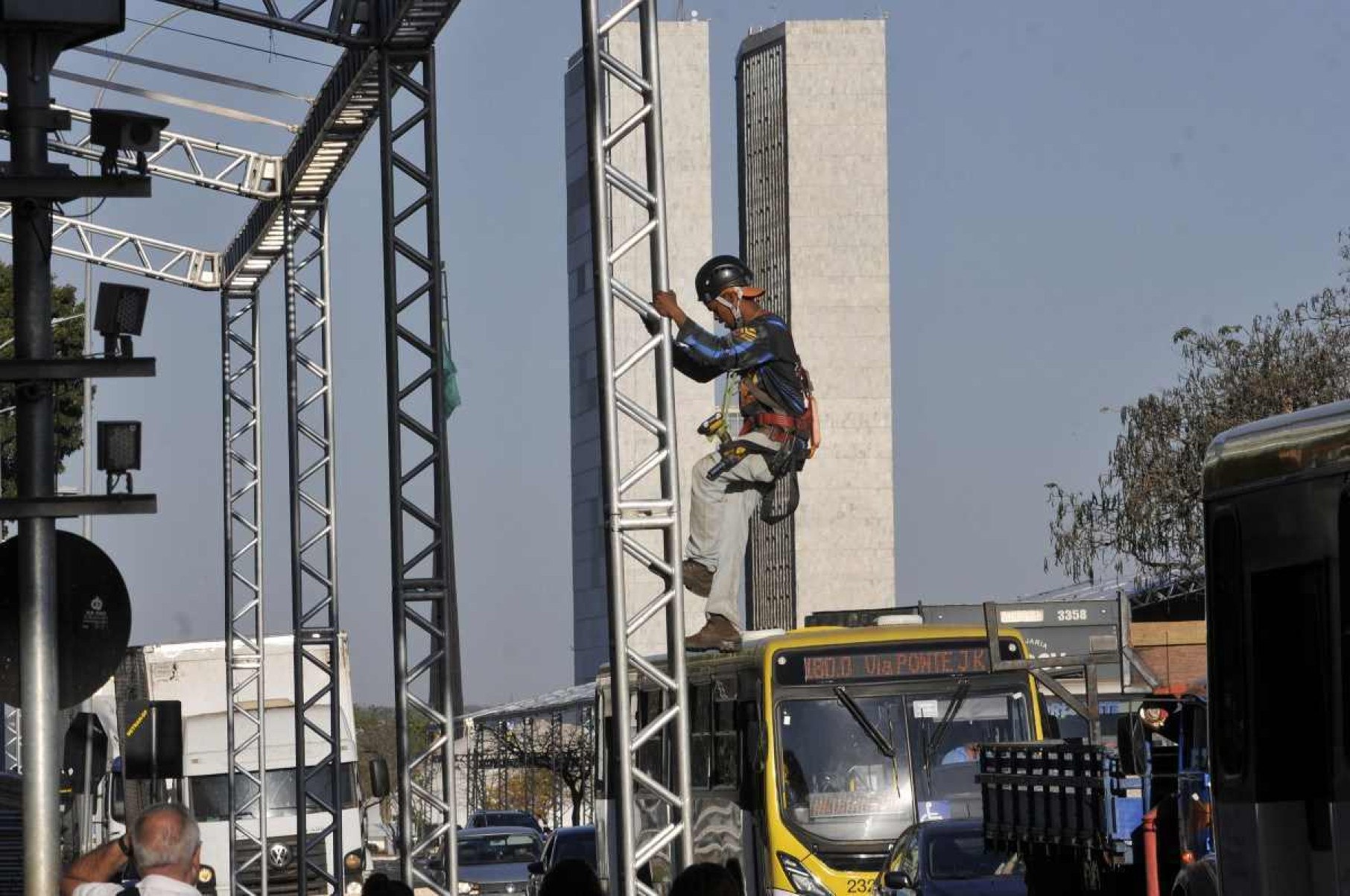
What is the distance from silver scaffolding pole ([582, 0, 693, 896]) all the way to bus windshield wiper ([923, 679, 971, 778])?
573cm

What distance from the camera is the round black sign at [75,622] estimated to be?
884 cm

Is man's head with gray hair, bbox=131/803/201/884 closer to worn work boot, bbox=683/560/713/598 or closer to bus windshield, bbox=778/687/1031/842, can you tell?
worn work boot, bbox=683/560/713/598

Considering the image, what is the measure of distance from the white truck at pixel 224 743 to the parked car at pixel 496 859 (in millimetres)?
1622

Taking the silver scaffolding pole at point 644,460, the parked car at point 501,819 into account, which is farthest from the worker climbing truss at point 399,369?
the parked car at point 501,819

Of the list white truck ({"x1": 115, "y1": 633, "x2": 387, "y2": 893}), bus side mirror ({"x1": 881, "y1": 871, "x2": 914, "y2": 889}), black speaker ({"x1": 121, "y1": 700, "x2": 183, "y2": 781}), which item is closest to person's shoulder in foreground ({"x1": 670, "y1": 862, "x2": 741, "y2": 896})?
black speaker ({"x1": 121, "y1": 700, "x2": 183, "y2": 781})

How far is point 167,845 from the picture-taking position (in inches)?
265

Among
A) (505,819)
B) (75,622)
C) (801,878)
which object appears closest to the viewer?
(75,622)

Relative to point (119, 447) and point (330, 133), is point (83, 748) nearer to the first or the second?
point (119, 447)

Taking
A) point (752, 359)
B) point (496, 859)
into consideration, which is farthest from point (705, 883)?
point (496, 859)

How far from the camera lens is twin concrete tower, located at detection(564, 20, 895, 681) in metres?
128

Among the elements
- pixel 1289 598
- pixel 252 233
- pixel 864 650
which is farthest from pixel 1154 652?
pixel 1289 598

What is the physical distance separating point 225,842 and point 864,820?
62.6ft

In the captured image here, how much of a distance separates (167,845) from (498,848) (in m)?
30.6

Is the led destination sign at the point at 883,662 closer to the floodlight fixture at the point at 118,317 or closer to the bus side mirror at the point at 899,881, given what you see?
the bus side mirror at the point at 899,881
